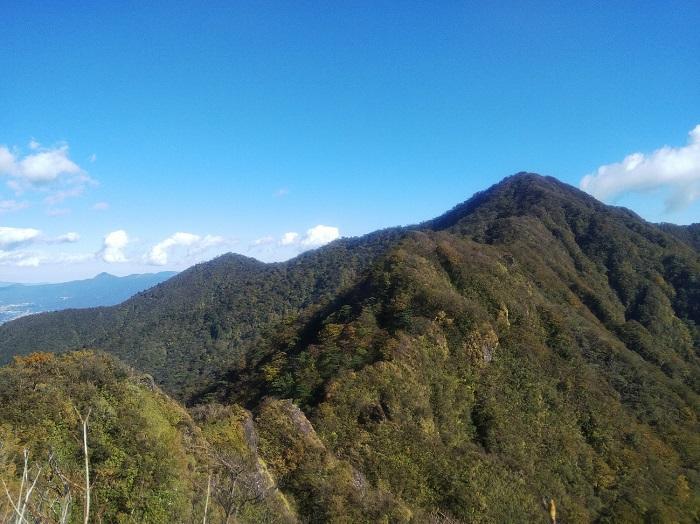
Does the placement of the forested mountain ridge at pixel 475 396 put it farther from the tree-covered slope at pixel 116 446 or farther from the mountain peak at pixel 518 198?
the mountain peak at pixel 518 198

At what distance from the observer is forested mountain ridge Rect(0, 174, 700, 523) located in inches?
1198

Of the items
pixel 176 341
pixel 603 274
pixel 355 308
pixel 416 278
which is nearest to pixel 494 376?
pixel 416 278

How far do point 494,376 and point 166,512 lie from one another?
36.5m

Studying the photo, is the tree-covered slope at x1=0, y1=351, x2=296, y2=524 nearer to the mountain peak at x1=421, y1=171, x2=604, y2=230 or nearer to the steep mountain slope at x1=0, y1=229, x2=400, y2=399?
the steep mountain slope at x1=0, y1=229, x2=400, y2=399

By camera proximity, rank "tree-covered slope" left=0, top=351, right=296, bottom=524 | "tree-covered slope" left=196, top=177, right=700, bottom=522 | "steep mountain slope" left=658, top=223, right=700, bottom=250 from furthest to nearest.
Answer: "steep mountain slope" left=658, top=223, right=700, bottom=250, "tree-covered slope" left=196, top=177, right=700, bottom=522, "tree-covered slope" left=0, top=351, right=296, bottom=524

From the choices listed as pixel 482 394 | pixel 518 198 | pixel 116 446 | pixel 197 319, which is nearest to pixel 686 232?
pixel 518 198

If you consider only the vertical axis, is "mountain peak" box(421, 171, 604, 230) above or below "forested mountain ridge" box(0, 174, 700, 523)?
above

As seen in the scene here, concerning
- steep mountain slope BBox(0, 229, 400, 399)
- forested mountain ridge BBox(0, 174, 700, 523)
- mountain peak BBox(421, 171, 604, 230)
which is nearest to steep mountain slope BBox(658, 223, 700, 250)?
mountain peak BBox(421, 171, 604, 230)

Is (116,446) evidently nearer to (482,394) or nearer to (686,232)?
(482,394)

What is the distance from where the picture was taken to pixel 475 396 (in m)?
43.7

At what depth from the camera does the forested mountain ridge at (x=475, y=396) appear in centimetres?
3044

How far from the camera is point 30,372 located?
62.6 feet

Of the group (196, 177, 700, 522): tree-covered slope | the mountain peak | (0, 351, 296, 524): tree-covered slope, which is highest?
the mountain peak

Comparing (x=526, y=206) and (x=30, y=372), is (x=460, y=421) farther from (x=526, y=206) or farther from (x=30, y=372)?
(x=526, y=206)
